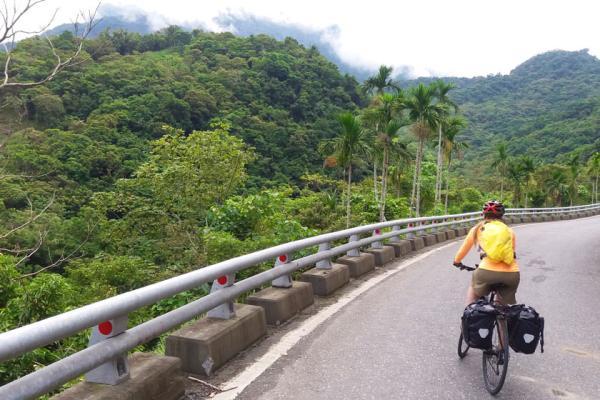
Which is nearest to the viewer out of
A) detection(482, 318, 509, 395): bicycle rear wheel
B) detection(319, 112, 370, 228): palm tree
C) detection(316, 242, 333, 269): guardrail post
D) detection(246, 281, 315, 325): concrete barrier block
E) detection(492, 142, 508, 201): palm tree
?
detection(482, 318, 509, 395): bicycle rear wheel

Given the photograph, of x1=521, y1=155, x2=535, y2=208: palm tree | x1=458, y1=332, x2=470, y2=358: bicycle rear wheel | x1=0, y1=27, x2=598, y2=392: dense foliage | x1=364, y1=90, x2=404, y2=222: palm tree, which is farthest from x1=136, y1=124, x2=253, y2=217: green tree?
x1=521, y1=155, x2=535, y2=208: palm tree

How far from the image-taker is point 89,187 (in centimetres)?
4722

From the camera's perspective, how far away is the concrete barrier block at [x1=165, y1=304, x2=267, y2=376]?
162 inches

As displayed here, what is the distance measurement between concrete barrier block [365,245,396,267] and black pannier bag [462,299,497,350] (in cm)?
629

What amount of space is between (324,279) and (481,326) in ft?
11.3

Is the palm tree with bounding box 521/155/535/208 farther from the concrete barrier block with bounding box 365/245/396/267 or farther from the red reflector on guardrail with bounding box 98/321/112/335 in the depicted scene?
the red reflector on guardrail with bounding box 98/321/112/335

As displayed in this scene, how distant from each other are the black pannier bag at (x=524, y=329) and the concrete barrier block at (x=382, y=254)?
6.37m

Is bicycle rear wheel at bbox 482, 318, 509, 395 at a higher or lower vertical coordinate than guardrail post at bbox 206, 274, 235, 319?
lower

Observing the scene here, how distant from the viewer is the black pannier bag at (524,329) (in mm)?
3928

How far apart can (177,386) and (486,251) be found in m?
Result: 2.80

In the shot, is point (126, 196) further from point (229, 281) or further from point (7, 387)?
point (7, 387)

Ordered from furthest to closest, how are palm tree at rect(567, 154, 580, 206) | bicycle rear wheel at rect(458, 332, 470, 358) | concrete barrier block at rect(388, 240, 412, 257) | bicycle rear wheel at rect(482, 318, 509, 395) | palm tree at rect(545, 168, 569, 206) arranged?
palm tree at rect(567, 154, 580, 206), palm tree at rect(545, 168, 569, 206), concrete barrier block at rect(388, 240, 412, 257), bicycle rear wheel at rect(458, 332, 470, 358), bicycle rear wheel at rect(482, 318, 509, 395)

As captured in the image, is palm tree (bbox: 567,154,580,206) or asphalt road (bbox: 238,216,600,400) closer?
asphalt road (bbox: 238,216,600,400)

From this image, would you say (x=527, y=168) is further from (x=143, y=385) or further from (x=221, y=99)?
(x=143, y=385)
